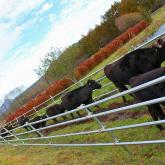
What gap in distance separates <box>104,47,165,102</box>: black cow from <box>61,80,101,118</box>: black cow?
2.46 meters

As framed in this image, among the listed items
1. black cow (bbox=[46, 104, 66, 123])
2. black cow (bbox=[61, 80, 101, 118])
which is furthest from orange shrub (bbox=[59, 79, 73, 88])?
black cow (bbox=[61, 80, 101, 118])

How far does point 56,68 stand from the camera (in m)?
45.3

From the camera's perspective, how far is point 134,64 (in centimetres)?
1198

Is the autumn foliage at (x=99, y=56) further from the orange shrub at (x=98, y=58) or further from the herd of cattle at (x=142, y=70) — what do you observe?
the herd of cattle at (x=142, y=70)

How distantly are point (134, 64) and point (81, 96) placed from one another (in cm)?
454

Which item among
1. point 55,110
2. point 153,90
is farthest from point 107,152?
point 55,110

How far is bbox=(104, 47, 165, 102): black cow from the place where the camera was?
1135 centimetres

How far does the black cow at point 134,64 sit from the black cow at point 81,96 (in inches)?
96.7

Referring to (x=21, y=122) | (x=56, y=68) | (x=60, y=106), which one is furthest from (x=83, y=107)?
(x=56, y=68)

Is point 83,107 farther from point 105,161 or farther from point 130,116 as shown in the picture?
point 130,116

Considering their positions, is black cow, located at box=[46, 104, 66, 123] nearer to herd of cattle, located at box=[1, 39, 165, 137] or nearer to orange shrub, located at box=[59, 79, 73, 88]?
herd of cattle, located at box=[1, 39, 165, 137]

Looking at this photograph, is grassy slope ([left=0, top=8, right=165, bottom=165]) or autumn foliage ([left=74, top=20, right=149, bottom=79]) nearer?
grassy slope ([left=0, top=8, right=165, bottom=165])

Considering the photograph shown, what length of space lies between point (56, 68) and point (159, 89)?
37.5 m

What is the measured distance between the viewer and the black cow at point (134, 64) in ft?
37.2
